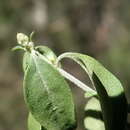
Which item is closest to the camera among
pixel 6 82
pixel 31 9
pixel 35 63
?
pixel 35 63

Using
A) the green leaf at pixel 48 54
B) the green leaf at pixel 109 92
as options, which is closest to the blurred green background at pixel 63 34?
the green leaf at pixel 48 54

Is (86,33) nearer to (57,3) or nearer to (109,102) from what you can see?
(57,3)

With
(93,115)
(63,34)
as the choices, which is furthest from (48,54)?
(63,34)

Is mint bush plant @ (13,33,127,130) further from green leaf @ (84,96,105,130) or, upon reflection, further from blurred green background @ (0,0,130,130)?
blurred green background @ (0,0,130,130)

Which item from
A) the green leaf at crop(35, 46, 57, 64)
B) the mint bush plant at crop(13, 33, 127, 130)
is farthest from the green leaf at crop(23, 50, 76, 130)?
the green leaf at crop(35, 46, 57, 64)

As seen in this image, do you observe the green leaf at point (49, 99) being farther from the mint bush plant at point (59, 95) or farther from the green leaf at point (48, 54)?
the green leaf at point (48, 54)

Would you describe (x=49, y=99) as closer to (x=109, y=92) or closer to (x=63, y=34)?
(x=109, y=92)

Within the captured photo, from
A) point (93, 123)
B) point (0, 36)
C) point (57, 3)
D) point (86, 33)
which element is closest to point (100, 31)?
point (86, 33)
